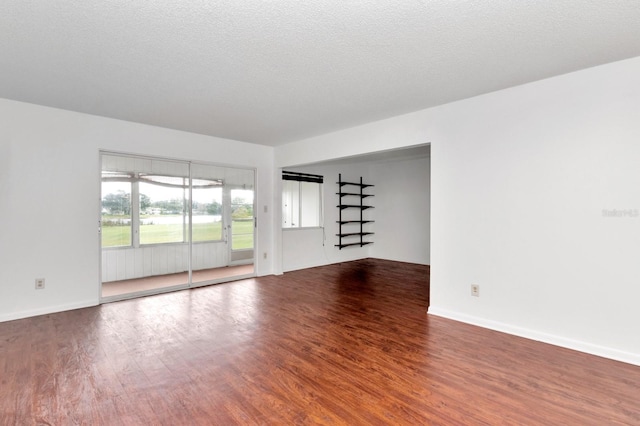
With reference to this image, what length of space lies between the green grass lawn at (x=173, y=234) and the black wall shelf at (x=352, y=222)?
2.61 meters

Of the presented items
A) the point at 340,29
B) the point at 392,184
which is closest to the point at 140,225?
the point at 340,29

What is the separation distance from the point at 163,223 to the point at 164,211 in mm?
207

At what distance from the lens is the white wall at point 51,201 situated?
370cm

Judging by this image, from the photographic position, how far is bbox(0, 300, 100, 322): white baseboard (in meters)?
3.68

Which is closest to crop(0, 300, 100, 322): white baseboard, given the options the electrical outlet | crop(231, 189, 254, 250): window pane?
crop(231, 189, 254, 250): window pane

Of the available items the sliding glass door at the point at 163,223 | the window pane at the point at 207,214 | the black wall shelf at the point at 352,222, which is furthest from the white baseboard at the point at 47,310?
the black wall shelf at the point at 352,222

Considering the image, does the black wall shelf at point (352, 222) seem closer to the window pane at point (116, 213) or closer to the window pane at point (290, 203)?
the window pane at point (290, 203)

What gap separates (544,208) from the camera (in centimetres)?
309

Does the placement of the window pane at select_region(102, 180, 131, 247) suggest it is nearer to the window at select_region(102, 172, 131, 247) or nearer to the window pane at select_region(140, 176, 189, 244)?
the window at select_region(102, 172, 131, 247)

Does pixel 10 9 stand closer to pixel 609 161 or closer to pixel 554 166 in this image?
pixel 554 166

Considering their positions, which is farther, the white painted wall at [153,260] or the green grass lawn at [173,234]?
the white painted wall at [153,260]

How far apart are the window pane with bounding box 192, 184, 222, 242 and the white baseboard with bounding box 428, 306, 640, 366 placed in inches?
154

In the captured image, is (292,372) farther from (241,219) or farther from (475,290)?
(241,219)

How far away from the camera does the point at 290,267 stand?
22.3 feet
